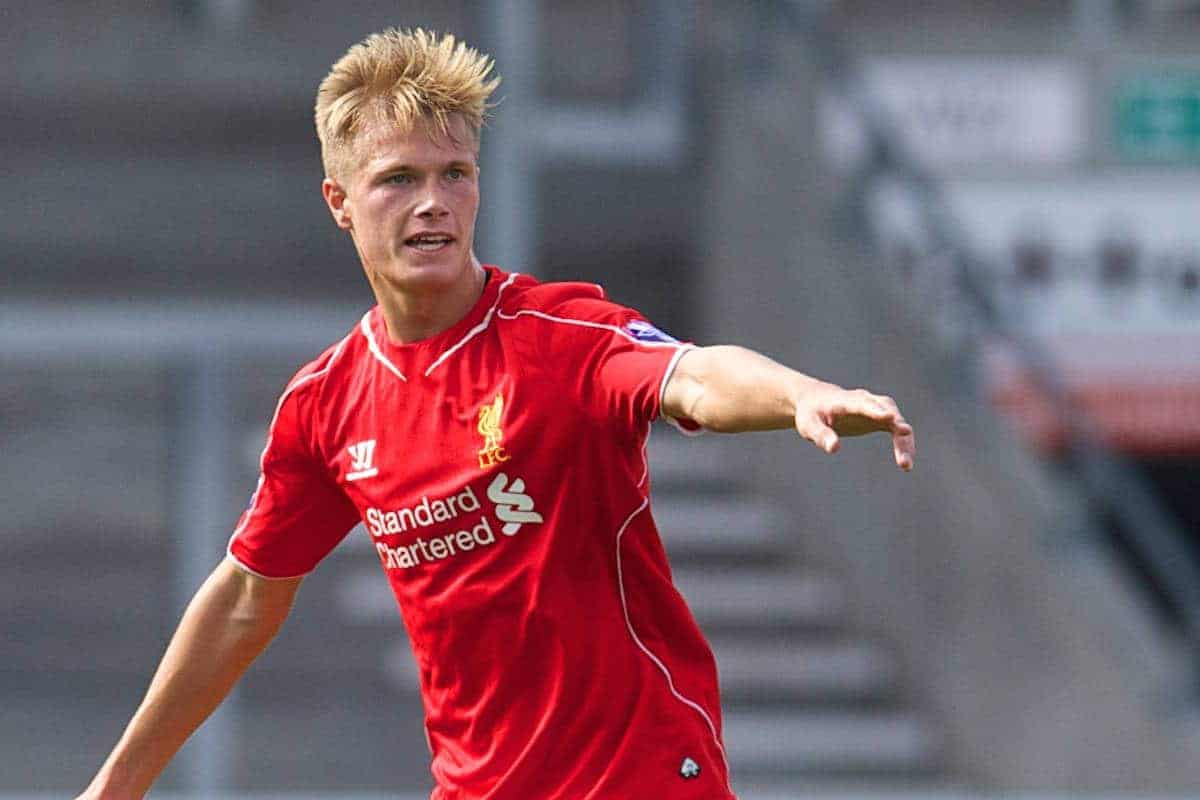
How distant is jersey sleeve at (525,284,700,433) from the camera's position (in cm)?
353

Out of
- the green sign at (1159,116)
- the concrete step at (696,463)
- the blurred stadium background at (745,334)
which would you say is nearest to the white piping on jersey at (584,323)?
the blurred stadium background at (745,334)

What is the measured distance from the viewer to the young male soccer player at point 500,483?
3678 mm

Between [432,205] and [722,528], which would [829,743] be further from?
[432,205]

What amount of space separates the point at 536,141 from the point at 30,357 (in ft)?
8.35

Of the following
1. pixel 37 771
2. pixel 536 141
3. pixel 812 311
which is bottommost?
pixel 37 771

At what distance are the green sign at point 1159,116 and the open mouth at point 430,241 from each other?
772 cm

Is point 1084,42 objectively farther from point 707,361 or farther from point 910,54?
point 707,361

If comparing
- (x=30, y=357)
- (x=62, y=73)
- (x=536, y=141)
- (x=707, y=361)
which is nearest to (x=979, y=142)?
(x=536, y=141)

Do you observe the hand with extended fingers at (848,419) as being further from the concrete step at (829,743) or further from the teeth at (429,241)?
the concrete step at (829,743)

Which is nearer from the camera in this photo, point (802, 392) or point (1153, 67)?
point (802, 392)

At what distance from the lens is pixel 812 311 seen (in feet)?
33.0

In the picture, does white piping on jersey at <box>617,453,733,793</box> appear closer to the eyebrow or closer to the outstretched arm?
the outstretched arm

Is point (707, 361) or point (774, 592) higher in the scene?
point (707, 361)

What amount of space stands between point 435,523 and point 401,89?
70 centimetres
